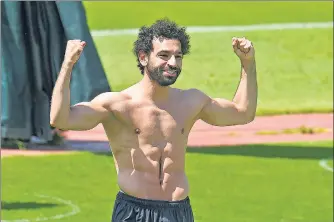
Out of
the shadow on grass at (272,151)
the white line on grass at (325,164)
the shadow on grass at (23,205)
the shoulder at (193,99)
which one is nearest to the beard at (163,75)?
the shoulder at (193,99)

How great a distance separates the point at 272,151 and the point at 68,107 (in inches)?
471

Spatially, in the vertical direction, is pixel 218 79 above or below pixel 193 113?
below

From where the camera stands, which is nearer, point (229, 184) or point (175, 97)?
point (175, 97)

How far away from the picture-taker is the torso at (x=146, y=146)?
284 inches

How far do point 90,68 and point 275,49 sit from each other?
15452mm

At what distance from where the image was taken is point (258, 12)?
38375 mm

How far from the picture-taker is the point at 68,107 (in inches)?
267

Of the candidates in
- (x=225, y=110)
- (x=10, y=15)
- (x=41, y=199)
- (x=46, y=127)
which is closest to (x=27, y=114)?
(x=46, y=127)

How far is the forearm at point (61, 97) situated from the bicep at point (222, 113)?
1.07 m

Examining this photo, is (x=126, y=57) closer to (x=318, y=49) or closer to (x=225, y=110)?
(x=318, y=49)

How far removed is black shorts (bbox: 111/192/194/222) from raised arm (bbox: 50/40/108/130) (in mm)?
540

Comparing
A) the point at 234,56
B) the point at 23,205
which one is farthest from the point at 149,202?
the point at 234,56

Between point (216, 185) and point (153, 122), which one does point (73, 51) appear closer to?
point (153, 122)

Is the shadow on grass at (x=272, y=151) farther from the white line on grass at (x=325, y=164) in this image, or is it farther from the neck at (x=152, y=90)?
the neck at (x=152, y=90)
